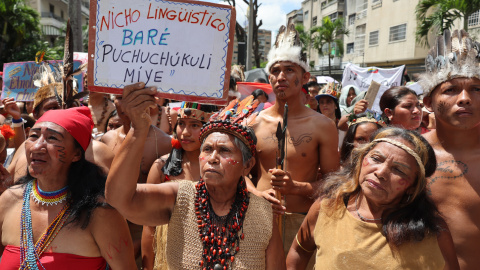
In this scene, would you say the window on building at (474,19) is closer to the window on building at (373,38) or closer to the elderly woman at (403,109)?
the window on building at (373,38)

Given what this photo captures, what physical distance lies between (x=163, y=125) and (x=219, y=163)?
396 cm

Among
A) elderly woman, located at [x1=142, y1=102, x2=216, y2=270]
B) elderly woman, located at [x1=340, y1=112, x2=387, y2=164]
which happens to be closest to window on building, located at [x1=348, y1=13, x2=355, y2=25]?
elderly woman, located at [x1=340, y1=112, x2=387, y2=164]

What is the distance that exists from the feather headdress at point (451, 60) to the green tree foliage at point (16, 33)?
27958mm

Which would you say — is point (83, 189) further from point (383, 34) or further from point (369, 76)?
point (383, 34)

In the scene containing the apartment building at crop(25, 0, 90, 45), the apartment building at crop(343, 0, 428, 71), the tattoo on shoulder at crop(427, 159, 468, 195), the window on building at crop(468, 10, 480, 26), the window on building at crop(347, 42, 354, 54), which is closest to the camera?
the tattoo on shoulder at crop(427, 159, 468, 195)

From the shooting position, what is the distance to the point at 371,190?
212 cm

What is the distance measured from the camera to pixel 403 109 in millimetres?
4227

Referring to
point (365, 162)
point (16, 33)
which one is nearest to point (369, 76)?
point (365, 162)

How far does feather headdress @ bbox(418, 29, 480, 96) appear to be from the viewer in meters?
2.56

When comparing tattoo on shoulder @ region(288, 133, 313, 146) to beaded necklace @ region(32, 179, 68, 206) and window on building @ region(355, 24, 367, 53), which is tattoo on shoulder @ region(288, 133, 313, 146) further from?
window on building @ region(355, 24, 367, 53)

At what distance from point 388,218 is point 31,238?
6.60 feet

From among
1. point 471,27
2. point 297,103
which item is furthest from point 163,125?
point 471,27

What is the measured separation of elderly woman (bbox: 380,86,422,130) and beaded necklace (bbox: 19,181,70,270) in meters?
3.33

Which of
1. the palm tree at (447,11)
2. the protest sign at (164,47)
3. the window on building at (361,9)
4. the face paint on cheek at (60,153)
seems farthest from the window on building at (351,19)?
the face paint on cheek at (60,153)
